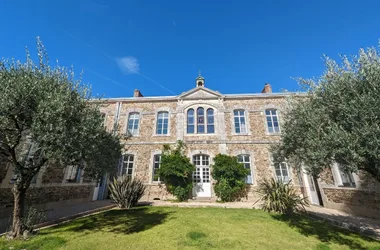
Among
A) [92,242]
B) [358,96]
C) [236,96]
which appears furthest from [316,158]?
[236,96]

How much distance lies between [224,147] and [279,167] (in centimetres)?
379

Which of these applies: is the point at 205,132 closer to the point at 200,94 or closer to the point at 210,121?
the point at 210,121

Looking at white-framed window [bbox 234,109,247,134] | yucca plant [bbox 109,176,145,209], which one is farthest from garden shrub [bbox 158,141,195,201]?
white-framed window [bbox 234,109,247,134]

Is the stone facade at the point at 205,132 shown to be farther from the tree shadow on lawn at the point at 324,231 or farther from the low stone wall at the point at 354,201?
the tree shadow on lawn at the point at 324,231

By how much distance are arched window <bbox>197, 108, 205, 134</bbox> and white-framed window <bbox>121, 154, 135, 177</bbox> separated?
5.24 m

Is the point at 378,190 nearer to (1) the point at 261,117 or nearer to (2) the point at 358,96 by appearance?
(2) the point at 358,96

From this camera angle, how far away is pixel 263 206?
7852 mm

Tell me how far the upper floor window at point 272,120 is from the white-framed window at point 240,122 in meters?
1.70

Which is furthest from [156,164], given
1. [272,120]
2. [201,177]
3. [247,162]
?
[272,120]

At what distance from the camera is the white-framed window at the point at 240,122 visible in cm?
1262

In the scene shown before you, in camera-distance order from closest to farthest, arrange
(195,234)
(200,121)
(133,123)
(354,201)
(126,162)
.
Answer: (195,234)
(354,201)
(126,162)
(200,121)
(133,123)

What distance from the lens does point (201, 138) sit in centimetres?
1258

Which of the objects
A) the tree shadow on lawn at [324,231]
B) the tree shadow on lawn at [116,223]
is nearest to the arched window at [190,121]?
the tree shadow on lawn at [116,223]

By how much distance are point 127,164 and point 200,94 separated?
7580 mm
